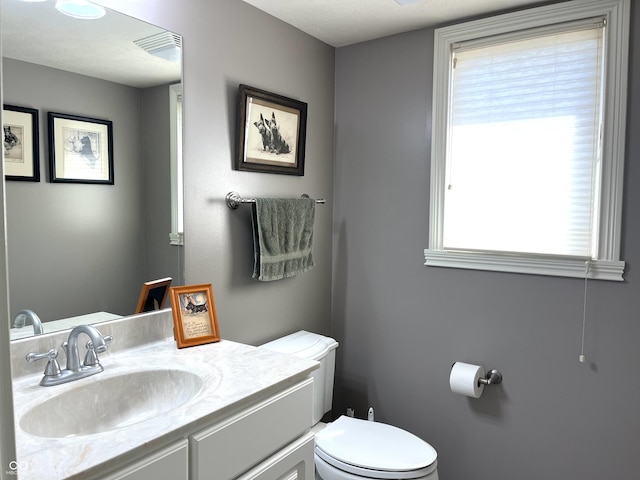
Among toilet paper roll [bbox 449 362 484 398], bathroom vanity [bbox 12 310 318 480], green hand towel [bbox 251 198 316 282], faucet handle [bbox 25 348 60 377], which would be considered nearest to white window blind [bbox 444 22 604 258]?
toilet paper roll [bbox 449 362 484 398]

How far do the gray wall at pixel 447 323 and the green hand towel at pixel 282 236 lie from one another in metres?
0.38

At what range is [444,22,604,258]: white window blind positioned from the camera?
1.87m

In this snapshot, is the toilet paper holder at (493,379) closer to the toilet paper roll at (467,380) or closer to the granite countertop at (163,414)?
the toilet paper roll at (467,380)

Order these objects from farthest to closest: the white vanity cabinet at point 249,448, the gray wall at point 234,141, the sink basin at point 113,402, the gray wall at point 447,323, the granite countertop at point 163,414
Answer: the gray wall at point 447,323, the gray wall at point 234,141, the sink basin at point 113,402, the white vanity cabinet at point 249,448, the granite countertop at point 163,414

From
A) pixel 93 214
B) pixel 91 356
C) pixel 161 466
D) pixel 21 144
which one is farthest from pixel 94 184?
pixel 161 466

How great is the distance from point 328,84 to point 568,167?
1.25m

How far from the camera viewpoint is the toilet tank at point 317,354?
6.66 feet

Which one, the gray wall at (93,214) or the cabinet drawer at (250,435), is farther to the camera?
the gray wall at (93,214)

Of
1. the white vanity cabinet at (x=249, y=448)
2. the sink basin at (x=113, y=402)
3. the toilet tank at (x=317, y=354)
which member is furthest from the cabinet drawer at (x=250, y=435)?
the toilet tank at (x=317, y=354)

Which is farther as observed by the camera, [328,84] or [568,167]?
[328,84]

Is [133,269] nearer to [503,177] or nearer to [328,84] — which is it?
[328,84]

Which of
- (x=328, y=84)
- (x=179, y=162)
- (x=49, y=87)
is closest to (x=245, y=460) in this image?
(x=179, y=162)

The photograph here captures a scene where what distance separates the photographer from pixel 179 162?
1.69 meters

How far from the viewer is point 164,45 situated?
161 cm
